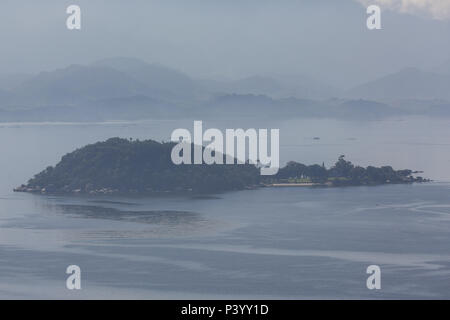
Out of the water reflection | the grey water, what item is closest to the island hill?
the grey water

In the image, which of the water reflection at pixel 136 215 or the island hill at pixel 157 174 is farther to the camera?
the island hill at pixel 157 174

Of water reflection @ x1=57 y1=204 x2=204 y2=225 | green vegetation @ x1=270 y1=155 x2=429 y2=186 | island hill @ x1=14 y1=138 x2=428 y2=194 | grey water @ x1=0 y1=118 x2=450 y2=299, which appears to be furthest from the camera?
green vegetation @ x1=270 y1=155 x2=429 y2=186

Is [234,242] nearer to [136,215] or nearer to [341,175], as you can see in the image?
[136,215]

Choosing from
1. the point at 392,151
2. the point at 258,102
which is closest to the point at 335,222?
the point at 392,151

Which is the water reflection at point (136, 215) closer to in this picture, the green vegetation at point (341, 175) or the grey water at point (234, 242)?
the grey water at point (234, 242)

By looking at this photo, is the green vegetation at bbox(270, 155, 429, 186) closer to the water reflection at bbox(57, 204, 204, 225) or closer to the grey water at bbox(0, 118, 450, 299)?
the grey water at bbox(0, 118, 450, 299)

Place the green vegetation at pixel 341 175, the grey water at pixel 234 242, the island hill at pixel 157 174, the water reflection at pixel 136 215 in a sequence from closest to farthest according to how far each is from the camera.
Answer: the grey water at pixel 234 242
the water reflection at pixel 136 215
the island hill at pixel 157 174
the green vegetation at pixel 341 175

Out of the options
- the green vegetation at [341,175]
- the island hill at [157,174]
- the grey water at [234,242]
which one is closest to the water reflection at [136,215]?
the grey water at [234,242]
